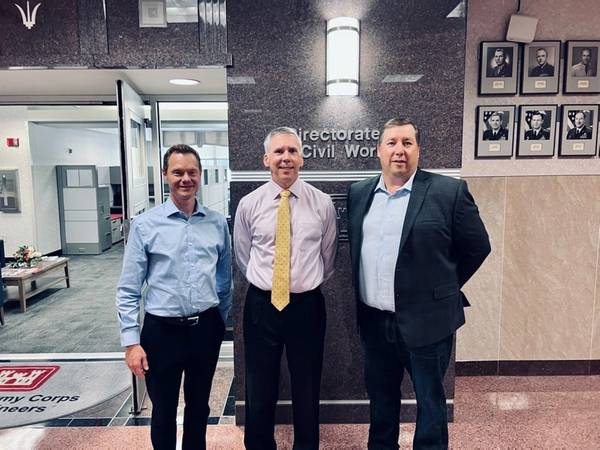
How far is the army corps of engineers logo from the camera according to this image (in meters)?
2.83

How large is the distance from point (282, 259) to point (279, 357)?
44 cm

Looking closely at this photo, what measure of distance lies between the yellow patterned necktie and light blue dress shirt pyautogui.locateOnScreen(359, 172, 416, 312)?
32cm

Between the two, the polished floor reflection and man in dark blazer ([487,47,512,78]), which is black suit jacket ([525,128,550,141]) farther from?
the polished floor reflection

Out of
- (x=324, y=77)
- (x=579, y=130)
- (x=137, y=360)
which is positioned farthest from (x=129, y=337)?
(x=579, y=130)

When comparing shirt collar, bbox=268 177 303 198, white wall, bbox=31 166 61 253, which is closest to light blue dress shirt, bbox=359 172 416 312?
shirt collar, bbox=268 177 303 198

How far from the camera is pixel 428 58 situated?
7.24ft

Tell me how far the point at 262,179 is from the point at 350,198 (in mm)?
506

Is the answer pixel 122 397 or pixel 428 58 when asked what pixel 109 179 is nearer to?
pixel 122 397

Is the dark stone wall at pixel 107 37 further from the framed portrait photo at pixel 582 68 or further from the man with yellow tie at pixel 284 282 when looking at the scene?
the framed portrait photo at pixel 582 68

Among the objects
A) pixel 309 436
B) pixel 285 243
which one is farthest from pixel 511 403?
pixel 285 243

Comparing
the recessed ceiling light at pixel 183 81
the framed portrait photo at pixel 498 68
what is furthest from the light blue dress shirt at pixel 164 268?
the framed portrait photo at pixel 498 68

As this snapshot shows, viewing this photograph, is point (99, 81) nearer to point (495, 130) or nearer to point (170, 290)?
point (170, 290)

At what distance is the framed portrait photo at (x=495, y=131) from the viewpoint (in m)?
2.78

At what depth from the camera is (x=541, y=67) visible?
2.74 meters
